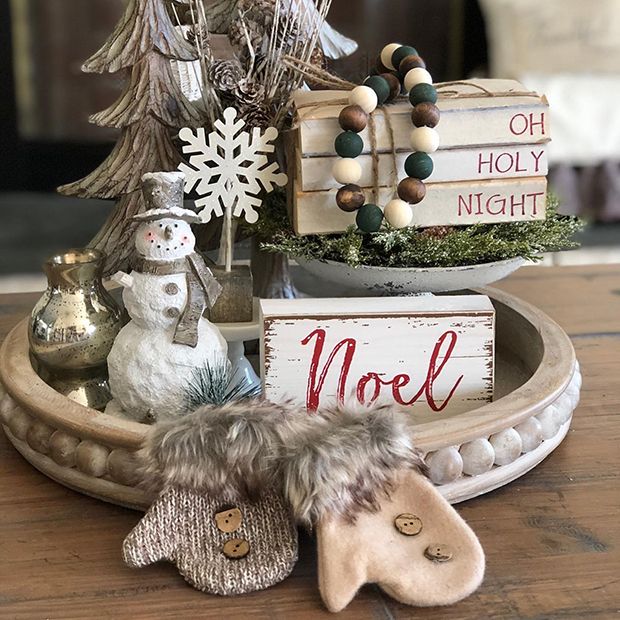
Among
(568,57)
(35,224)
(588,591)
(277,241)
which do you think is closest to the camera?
(588,591)

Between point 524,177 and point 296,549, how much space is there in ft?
1.34

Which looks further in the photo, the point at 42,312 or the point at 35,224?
the point at 35,224

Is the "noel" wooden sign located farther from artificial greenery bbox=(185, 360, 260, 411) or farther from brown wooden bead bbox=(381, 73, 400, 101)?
brown wooden bead bbox=(381, 73, 400, 101)

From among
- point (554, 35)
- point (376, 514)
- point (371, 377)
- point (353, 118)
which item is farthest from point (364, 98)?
point (554, 35)

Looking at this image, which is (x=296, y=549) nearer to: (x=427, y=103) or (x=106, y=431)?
(x=106, y=431)

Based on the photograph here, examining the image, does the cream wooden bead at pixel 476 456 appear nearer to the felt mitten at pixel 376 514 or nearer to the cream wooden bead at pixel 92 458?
the felt mitten at pixel 376 514

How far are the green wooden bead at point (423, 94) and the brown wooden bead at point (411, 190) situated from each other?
70mm

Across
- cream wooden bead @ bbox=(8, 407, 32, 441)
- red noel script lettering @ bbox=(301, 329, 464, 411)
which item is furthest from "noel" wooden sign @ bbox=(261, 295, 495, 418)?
cream wooden bead @ bbox=(8, 407, 32, 441)

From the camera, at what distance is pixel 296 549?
63cm

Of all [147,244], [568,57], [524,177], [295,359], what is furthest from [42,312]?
[568,57]

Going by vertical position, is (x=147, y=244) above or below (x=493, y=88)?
below

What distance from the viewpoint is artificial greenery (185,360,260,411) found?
74 cm

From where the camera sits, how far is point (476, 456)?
2.29ft

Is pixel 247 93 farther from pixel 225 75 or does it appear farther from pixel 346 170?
pixel 346 170
